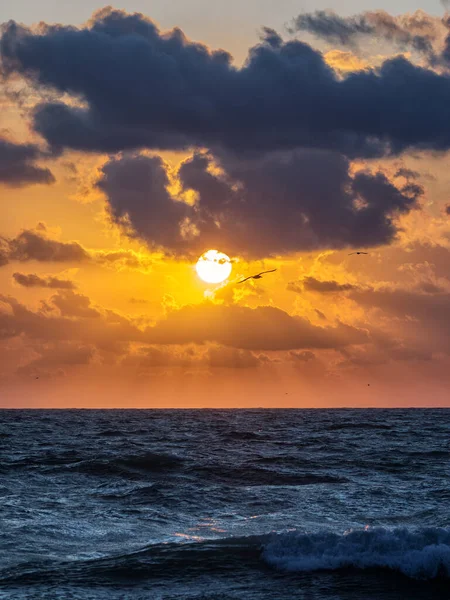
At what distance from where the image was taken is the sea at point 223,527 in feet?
66.9

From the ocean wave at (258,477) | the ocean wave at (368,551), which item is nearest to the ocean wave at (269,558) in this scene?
the ocean wave at (368,551)

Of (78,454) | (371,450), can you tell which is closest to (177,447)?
(78,454)

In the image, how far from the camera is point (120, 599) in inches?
741

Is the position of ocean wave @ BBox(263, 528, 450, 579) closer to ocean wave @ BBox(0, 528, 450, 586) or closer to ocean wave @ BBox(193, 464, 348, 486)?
ocean wave @ BBox(0, 528, 450, 586)

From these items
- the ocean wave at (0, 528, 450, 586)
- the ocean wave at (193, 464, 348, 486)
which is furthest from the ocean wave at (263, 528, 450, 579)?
the ocean wave at (193, 464, 348, 486)

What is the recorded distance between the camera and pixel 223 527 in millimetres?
27922

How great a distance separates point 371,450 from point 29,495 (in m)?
31.4

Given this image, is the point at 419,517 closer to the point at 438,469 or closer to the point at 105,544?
the point at 105,544

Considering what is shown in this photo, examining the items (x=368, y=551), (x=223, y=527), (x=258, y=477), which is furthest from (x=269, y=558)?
(x=258, y=477)

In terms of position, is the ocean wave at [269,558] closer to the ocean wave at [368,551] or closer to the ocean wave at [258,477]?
the ocean wave at [368,551]

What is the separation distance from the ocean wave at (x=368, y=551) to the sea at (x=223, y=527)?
0.14 feet

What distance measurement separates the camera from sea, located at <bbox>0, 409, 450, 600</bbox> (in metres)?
20.4

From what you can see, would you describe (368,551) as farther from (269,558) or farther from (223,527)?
(223,527)

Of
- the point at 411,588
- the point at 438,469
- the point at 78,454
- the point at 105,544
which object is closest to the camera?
the point at 411,588
